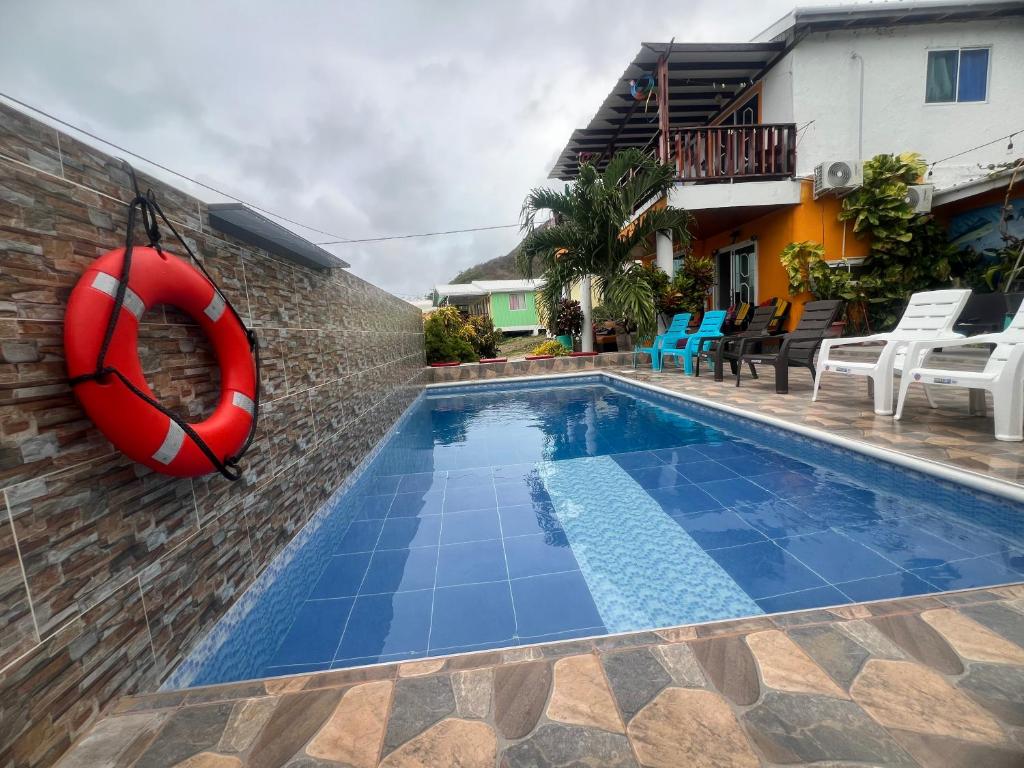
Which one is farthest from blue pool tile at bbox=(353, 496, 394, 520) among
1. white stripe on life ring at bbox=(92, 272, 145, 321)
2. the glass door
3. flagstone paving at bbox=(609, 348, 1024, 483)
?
the glass door

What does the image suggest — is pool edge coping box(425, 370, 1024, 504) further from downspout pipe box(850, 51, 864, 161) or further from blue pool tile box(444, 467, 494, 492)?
downspout pipe box(850, 51, 864, 161)

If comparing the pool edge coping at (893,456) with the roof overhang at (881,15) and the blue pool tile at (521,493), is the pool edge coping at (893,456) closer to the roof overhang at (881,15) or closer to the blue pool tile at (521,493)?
the blue pool tile at (521,493)

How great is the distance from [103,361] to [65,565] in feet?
1.93

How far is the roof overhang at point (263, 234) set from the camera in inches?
89.5

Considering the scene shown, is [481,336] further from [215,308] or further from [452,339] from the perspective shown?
[215,308]

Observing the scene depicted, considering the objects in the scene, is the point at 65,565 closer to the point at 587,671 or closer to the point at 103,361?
the point at 103,361

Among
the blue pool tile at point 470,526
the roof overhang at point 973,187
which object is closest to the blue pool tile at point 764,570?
the blue pool tile at point 470,526

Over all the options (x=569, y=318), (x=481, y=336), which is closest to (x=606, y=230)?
(x=569, y=318)

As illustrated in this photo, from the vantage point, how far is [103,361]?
1.36 metres

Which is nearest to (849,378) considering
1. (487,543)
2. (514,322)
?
(487,543)

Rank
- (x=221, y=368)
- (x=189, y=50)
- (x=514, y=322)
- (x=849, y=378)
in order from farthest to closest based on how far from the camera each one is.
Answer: (x=514, y=322), (x=189, y=50), (x=849, y=378), (x=221, y=368)

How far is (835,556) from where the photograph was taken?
2.30 m

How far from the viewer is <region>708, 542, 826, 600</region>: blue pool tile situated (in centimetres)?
211

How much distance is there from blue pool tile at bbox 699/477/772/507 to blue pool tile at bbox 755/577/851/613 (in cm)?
99
